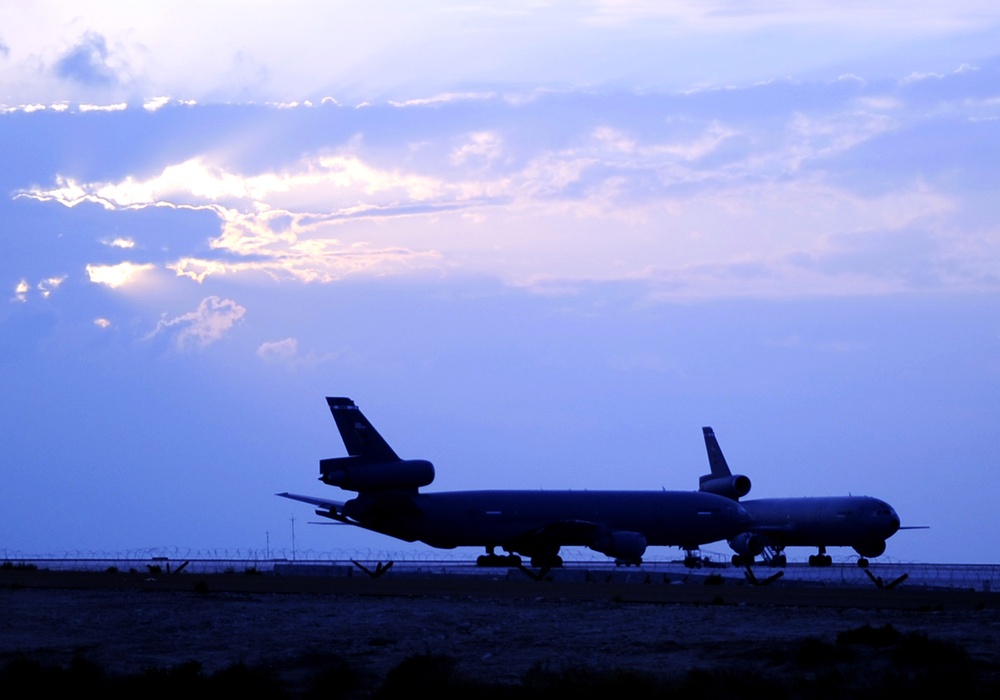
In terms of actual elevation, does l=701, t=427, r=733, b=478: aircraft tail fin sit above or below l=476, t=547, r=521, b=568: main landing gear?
above

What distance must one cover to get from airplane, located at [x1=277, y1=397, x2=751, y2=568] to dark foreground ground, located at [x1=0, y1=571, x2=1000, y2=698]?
18635 millimetres

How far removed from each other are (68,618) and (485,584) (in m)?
12.1

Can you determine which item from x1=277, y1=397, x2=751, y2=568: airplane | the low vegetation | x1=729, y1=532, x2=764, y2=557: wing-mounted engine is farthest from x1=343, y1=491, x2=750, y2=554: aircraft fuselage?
the low vegetation

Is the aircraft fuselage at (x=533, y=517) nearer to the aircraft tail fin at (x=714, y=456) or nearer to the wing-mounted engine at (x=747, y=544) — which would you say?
the wing-mounted engine at (x=747, y=544)

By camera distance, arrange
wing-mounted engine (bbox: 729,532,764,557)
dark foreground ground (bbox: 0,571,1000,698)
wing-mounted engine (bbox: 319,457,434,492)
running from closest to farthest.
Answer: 1. dark foreground ground (bbox: 0,571,1000,698)
2. wing-mounted engine (bbox: 319,457,434,492)
3. wing-mounted engine (bbox: 729,532,764,557)

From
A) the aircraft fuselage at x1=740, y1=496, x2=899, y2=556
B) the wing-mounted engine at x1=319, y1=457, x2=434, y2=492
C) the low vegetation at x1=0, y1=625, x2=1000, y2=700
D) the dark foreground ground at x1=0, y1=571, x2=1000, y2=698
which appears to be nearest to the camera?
the low vegetation at x1=0, y1=625, x2=1000, y2=700

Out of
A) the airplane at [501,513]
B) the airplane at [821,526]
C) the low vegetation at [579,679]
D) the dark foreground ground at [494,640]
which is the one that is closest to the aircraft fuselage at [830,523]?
the airplane at [821,526]

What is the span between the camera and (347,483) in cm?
5141

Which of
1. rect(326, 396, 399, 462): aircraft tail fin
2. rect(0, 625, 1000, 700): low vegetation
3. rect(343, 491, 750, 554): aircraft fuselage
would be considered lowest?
rect(0, 625, 1000, 700): low vegetation

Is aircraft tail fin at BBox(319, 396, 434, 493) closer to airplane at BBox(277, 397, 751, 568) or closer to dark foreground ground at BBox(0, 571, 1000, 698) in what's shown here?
airplane at BBox(277, 397, 751, 568)

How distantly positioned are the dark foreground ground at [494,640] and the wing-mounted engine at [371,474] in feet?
57.5

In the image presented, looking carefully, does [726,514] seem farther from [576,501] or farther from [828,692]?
[828,692]

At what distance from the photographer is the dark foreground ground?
17.7m

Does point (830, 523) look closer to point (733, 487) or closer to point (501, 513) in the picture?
point (733, 487)
